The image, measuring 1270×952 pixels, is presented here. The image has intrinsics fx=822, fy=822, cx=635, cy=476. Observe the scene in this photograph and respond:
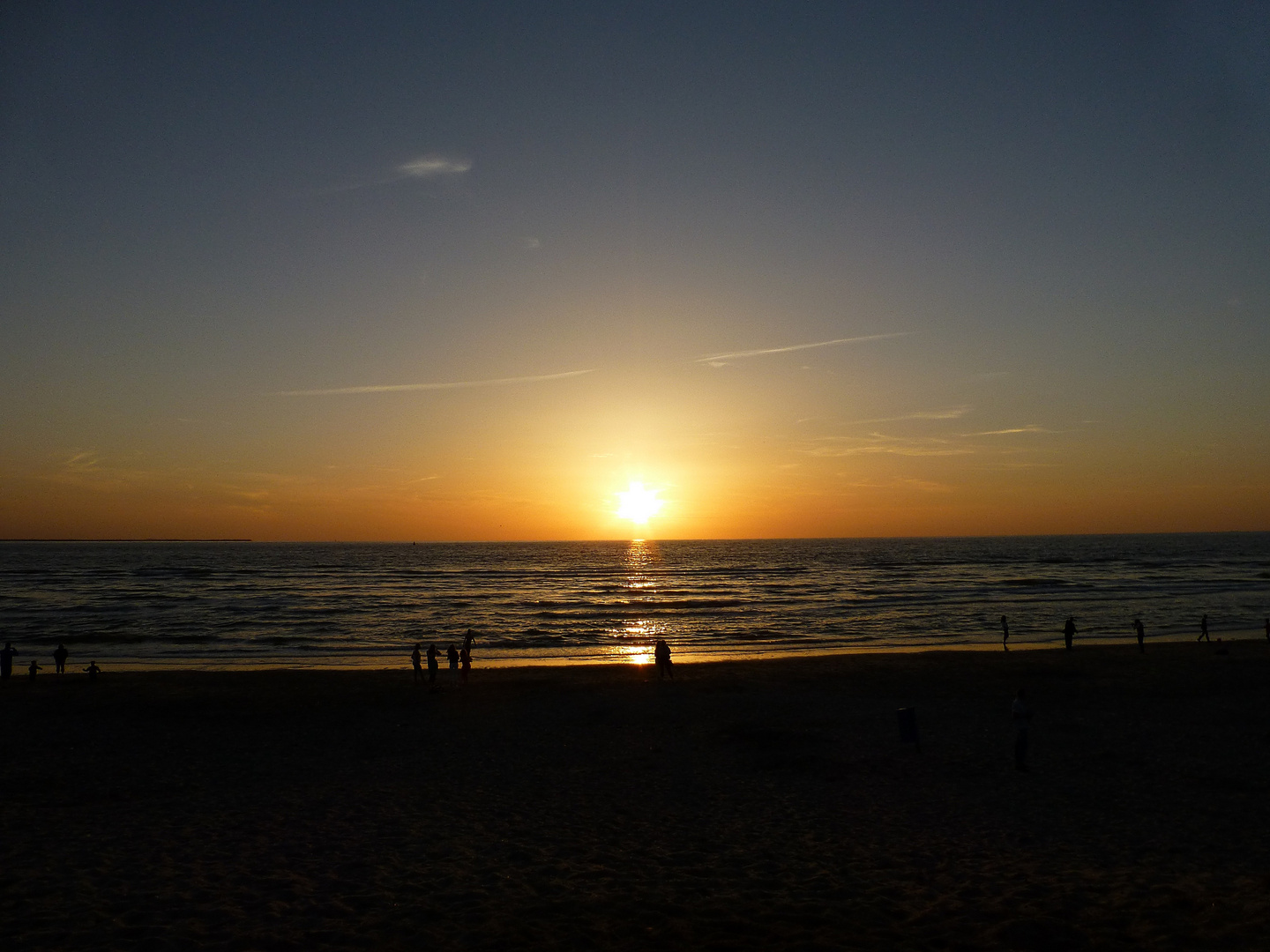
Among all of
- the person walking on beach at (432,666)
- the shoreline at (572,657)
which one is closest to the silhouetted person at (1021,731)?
the person walking on beach at (432,666)

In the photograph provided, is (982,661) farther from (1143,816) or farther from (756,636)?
(1143,816)

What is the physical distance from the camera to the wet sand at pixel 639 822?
28.5 ft

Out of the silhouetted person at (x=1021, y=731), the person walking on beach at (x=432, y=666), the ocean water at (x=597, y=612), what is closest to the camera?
the silhouetted person at (x=1021, y=731)

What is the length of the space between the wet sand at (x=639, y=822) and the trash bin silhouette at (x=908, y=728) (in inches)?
16.7

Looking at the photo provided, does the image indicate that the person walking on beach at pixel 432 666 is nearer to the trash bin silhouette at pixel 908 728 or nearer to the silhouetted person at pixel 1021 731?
the trash bin silhouette at pixel 908 728

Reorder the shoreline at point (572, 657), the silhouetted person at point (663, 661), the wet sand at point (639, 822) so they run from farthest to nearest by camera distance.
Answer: the shoreline at point (572, 657)
the silhouetted person at point (663, 661)
the wet sand at point (639, 822)

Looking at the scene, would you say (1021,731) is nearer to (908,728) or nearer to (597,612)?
(908,728)

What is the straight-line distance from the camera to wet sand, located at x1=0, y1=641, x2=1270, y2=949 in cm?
869

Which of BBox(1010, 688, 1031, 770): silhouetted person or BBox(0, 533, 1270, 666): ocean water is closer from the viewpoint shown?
BBox(1010, 688, 1031, 770): silhouetted person

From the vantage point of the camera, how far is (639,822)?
1257 centimetres

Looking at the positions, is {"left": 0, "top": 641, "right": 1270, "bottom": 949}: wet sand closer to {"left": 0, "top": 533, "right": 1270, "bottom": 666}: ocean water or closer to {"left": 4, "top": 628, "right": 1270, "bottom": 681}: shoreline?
{"left": 4, "top": 628, "right": 1270, "bottom": 681}: shoreline

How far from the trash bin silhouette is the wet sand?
0.42 metres

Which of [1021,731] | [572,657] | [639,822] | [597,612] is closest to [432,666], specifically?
[572,657]

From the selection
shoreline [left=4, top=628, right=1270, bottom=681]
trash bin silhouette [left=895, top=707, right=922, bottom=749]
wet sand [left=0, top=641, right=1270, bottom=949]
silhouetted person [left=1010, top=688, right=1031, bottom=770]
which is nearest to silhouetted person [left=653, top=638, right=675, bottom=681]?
wet sand [left=0, top=641, right=1270, bottom=949]
